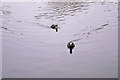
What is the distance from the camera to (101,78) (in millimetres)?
8203

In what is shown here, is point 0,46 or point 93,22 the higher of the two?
point 93,22

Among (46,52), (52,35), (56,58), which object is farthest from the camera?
(52,35)

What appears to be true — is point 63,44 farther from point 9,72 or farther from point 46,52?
point 9,72

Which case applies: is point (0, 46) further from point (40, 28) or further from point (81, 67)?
point (81, 67)

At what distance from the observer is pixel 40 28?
16516 millimetres

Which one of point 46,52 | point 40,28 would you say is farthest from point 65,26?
point 46,52

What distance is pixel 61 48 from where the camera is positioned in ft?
38.4

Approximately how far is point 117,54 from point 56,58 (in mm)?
4246

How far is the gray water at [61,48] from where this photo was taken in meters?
8.86

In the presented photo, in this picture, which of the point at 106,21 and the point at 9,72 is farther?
the point at 106,21

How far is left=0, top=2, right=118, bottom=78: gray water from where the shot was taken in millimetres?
8859

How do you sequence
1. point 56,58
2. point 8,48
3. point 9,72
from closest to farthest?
point 9,72 < point 56,58 < point 8,48

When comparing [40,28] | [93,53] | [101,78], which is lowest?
[101,78]

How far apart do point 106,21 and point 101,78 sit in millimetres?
10376
